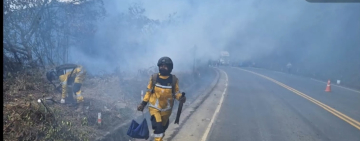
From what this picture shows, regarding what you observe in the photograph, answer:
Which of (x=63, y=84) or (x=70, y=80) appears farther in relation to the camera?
(x=70, y=80)

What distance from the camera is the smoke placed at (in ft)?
51.5

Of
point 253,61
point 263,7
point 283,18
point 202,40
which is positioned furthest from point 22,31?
point 253,61

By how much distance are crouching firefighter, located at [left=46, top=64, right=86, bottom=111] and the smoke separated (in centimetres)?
595

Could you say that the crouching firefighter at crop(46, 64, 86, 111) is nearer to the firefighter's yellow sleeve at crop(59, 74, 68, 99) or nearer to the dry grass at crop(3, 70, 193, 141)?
the firefighter's yellow sleeve at crop(59, 74, 68, 99)

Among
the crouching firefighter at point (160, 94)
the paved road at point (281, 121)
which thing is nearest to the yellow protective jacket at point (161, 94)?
the crouching firefighter at point (160, 94)

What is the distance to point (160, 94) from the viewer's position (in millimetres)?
5211

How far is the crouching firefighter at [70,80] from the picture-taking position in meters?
7.85

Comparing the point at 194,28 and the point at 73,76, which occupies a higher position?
the point at 194,28

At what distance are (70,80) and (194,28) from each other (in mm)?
13833

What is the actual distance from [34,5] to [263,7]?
780 inches

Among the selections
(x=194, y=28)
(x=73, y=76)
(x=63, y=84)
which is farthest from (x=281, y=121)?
(x=194, y=28)

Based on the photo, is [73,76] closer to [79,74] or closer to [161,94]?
[79,74]

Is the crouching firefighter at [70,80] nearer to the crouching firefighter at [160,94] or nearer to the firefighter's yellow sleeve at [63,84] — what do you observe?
the firefighter's yellow sleeve at [63,84]

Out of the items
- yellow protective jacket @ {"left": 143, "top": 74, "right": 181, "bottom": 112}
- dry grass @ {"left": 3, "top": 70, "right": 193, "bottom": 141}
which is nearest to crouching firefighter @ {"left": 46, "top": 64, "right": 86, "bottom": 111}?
dry grass @ {"left": 3, "top": 70, "right": 193, "bottom": 141}
